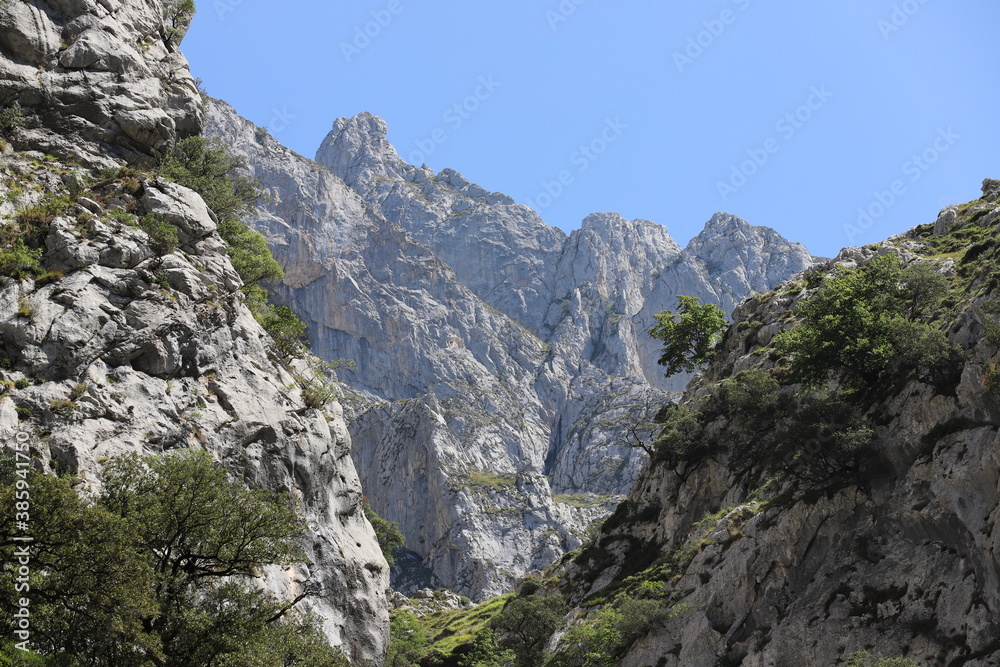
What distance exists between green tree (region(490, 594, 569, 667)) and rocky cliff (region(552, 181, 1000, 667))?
4.68 m

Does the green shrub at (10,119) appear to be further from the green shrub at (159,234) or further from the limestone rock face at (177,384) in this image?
the green shrub at (159,234)

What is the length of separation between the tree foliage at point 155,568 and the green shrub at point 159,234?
63.9ft

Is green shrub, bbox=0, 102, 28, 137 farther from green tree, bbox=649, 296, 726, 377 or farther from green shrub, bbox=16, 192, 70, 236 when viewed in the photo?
green tree, bbox=649, 296, 726, 377

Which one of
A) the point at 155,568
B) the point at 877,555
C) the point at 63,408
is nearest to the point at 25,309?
the point at 63,408

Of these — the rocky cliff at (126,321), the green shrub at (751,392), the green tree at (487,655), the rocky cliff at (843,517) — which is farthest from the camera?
the green tree at (487,655)

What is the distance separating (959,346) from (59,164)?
186 feet

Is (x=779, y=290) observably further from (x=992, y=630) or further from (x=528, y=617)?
(x=992, y=630)

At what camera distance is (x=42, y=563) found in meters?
21.9

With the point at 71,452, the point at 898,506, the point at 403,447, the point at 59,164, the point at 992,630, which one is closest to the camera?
the point at 992,630

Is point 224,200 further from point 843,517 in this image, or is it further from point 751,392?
point 843,517

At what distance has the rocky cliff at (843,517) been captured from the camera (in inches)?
1307

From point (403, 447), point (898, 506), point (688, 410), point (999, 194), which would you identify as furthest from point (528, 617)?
point (403, 447)

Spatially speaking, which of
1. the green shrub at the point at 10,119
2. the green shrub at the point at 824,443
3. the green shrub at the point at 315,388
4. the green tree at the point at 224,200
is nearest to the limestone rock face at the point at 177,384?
the green shrub at the point at 315,388

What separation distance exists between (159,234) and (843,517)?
149 feet
